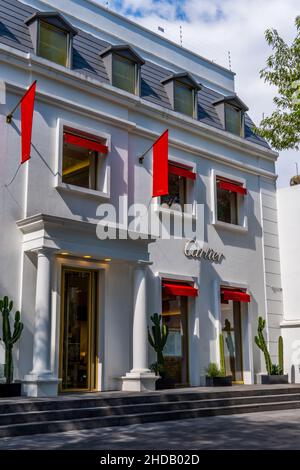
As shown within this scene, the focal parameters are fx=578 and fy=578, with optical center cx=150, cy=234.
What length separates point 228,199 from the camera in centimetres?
1858

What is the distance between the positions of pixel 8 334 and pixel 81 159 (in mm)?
5043

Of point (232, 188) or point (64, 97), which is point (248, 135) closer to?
point (232, 188)

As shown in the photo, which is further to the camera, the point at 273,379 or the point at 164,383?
the point at 273,379

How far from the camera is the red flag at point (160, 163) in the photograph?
15281 mm

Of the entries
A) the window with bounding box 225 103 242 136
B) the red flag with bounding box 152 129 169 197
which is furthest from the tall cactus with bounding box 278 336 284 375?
the window with bounding box 225 103 242 136

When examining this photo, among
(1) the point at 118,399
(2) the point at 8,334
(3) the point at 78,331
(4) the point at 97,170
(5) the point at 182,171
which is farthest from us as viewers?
(5) the point at 182,171

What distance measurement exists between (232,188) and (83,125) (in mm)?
5728

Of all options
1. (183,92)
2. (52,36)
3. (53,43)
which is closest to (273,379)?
(183,92)

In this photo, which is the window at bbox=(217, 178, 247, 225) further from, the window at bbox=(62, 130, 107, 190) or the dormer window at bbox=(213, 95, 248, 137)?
the window at bbox=(62, 130, 107, 190)

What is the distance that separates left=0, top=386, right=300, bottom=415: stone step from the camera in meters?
9.93

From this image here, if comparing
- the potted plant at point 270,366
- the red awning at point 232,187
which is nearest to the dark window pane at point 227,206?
the red awning at point 232,187

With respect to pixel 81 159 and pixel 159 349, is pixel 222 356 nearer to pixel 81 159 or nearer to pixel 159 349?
pixel 159 349

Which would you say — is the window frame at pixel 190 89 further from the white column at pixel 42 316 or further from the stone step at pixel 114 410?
the stone step at pixel 114 410

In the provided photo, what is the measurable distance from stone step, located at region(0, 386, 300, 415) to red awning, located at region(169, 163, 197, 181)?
6.22 m
